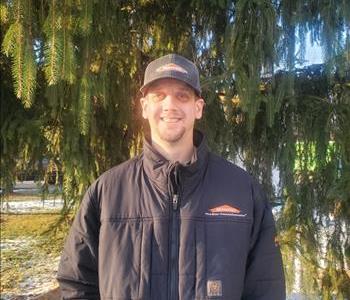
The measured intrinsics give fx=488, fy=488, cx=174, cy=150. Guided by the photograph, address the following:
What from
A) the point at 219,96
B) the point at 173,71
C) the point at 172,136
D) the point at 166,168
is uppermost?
the point at 219,96

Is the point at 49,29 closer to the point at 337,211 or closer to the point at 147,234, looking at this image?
the point at 147,234

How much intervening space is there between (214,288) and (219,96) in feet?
7.03

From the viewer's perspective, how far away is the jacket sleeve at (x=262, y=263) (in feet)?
6.19

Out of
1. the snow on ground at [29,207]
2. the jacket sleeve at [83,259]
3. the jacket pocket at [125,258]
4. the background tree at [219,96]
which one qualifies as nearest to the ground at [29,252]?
the snow on ground at [29,207]

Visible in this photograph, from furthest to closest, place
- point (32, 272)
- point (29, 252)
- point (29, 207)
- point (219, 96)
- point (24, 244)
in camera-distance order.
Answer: point (29, 207), point (24, 244), point (29, 252), point (32, 272), point (219, 96)

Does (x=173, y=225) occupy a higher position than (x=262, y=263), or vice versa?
(x=173, y=225)

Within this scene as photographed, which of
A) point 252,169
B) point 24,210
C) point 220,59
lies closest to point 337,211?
point 252,169

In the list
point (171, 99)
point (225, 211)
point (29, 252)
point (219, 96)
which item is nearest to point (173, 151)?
point (171, 99)

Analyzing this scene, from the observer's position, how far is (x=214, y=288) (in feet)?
5.73

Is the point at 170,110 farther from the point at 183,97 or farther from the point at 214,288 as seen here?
the point at 214,288

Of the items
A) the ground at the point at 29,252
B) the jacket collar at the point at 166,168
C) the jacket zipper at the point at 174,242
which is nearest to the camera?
the jacket zipper at the point at 174,242

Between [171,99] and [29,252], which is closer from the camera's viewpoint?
[171,99]

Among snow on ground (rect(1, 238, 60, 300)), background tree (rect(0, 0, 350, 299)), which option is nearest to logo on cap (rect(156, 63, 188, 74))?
background tree (rect(0, 0, 350, 299))

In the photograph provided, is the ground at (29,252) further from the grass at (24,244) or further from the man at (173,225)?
the man at (173,225)
